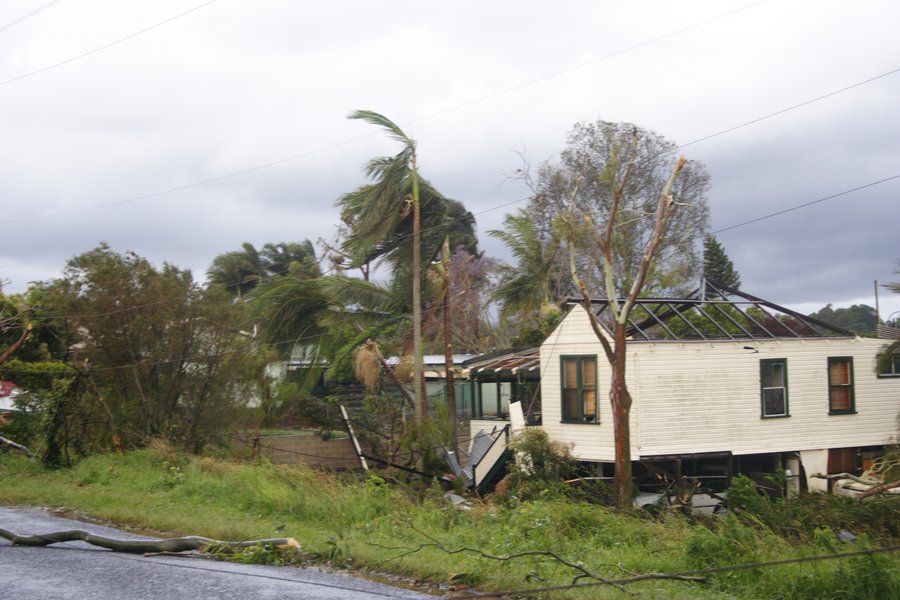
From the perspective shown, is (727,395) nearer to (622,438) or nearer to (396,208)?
(622,438)

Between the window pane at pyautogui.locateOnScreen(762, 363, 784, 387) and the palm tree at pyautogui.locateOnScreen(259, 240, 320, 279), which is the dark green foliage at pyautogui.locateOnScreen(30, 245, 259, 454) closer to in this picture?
the window pane at pyautogui.locateOnScreen(762, 363, 784, 387)

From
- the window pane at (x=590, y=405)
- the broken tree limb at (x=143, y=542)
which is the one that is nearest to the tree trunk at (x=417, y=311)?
the window pane at (x=590, y=405)

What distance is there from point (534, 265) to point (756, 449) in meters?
12.6

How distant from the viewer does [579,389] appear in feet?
75.8

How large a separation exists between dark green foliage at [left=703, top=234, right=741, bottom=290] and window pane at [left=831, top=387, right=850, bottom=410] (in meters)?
32.5

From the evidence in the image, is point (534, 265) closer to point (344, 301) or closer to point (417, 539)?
point (344, 301)

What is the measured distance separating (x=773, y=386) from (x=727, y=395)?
1596mm

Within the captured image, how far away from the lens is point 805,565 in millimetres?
9352

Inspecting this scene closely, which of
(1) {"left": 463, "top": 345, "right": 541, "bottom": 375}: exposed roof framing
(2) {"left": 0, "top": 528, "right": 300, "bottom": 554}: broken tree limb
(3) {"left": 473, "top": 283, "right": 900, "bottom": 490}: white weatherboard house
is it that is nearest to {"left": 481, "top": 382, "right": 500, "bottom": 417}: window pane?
(1) {"left": 463, "top": 345, "right": 541, "bottom": 375}: exposed roof framing

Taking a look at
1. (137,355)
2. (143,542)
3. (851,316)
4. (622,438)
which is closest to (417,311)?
(137,355)

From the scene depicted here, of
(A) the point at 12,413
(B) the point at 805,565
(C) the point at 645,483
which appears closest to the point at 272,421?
(A) the point at 12,413

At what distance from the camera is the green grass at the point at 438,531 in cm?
906

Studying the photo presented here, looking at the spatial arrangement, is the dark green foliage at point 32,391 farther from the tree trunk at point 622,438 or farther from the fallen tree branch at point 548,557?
the fallen tree branch at point 548,557

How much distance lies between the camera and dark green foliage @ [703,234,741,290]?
56469 millimetres
